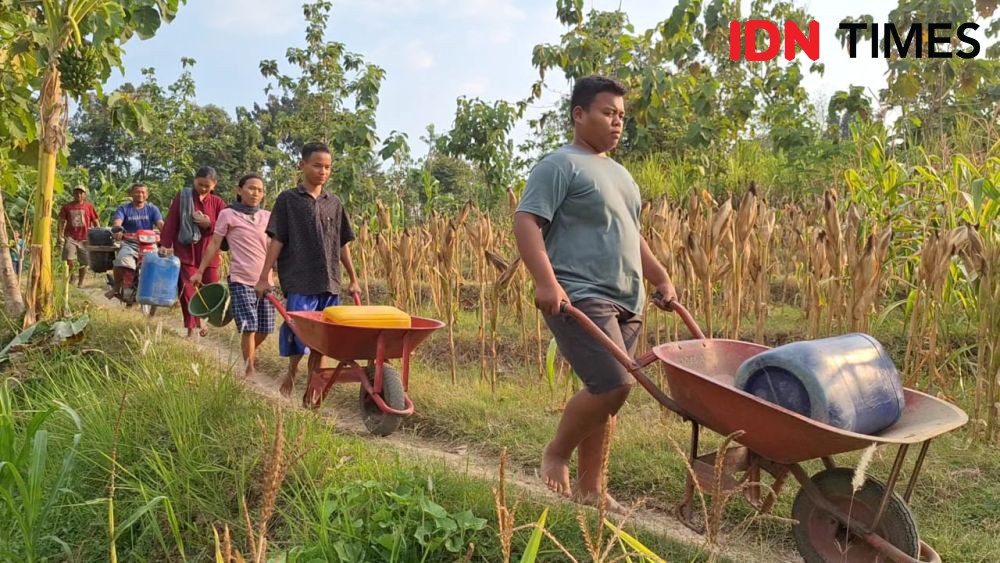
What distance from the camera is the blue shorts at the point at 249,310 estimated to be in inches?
204

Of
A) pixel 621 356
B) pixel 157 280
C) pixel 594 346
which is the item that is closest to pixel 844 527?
pixel 621 356

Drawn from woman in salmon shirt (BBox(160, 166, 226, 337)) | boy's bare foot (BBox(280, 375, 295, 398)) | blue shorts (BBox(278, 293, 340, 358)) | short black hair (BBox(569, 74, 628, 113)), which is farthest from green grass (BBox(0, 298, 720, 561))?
woman in salmon shirt (BBox(160, 166, 226, 337))

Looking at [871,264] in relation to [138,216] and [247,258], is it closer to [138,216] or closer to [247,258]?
[247,258]

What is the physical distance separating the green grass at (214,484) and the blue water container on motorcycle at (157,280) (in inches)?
98.9

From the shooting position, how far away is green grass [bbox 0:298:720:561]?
2.48 meters

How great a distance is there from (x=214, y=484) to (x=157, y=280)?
379cm

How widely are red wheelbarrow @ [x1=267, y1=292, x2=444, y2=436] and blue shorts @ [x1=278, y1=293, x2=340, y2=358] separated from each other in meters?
0.28

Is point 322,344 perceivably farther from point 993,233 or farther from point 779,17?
point 779,17

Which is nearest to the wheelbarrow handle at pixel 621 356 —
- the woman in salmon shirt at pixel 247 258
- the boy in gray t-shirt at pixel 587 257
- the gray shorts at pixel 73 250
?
the boy in gray t-shirt at pixel 587 257

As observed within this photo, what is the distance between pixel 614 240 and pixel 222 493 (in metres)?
1.80

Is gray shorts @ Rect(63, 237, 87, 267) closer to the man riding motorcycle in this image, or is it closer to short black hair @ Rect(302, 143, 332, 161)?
the man riding motorcycle

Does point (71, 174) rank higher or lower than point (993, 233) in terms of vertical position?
higher

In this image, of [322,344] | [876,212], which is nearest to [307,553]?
[322,344]

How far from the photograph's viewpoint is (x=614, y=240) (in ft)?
9.62
